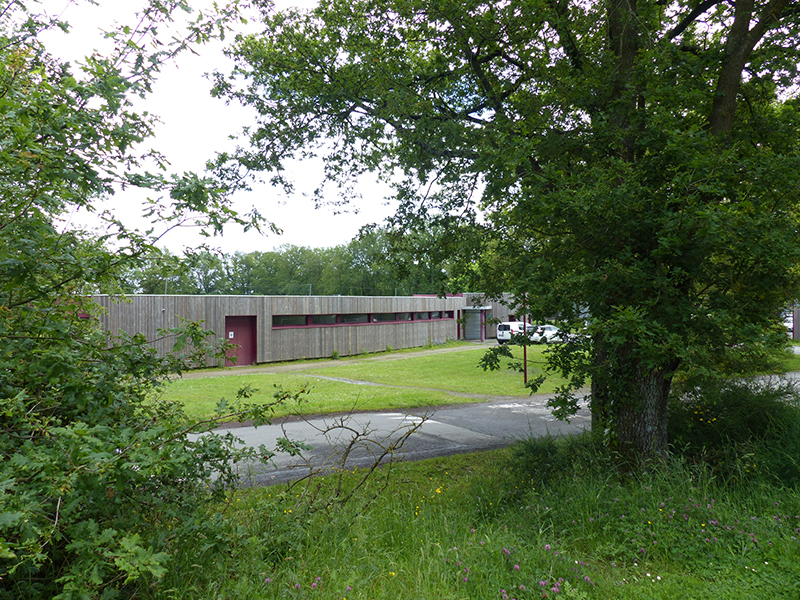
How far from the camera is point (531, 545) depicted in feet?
11.9

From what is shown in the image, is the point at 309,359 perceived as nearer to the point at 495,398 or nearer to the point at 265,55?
the point at 495,398

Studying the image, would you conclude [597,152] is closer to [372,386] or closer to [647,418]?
[647,418]

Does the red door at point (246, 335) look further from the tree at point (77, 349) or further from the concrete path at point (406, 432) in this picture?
the tree at point (77, 349)

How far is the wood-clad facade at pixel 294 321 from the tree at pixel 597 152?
9785mm

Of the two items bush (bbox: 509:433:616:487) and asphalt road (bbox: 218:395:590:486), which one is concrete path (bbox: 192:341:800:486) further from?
bush (bbox: 509:433:616:487)

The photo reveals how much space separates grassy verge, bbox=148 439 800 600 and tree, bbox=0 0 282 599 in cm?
57

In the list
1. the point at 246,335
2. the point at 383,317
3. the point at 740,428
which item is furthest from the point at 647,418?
the point at 383,317

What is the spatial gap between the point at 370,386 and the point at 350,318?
1175 centimetres

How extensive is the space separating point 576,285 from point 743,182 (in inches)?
84.1

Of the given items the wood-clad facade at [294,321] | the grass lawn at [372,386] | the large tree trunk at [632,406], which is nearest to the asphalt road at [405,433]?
the grass lawn at [372,386]

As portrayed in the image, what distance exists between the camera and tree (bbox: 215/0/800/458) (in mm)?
4532

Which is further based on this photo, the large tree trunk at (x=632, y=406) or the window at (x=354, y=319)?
the window at (x=354, y=319)

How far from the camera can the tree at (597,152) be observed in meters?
4.53

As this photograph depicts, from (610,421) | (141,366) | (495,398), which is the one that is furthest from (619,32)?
(495,398)
